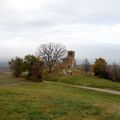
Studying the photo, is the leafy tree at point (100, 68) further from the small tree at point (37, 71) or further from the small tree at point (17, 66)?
the small tree at point (17, 66)

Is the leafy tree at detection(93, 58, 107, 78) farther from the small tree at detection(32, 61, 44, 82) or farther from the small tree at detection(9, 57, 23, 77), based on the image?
the small tree at detection(9, 57, 23, 77)

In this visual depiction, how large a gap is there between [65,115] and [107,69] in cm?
6267

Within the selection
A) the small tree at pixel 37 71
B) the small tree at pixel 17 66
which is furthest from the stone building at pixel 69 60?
the small tree at pixel 37 71

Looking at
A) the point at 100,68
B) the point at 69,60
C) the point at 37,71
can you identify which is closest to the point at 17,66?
the point at 37,71

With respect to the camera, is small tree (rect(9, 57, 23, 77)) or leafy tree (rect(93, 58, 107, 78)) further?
leafy tree (rect(93, 58, 107, 78))

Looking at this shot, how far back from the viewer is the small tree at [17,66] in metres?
61.5

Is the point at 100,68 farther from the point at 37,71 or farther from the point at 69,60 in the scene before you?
the point at 37,71

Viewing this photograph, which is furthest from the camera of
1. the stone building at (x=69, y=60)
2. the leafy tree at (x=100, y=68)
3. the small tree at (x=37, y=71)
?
the leafy tree at (x=100, y=68)

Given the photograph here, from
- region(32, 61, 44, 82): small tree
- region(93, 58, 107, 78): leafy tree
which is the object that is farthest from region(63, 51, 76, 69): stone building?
region(32, 61, 44, 82): small tree

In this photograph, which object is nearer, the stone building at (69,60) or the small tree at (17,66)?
the small tree at (17,66)

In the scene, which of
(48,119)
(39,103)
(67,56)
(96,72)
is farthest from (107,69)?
(48,119)

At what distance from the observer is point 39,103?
73.7 feet

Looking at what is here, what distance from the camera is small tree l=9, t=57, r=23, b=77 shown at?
202ft

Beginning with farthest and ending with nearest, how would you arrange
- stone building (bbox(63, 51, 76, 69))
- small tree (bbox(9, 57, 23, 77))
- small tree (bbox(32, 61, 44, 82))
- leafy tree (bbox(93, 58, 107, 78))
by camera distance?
leafy tree (bbox(93, 58, 107, 78)) → stone building (bbox(63, 51, 76, 69)) → small tree (bbox(9, 57, 23, 77)) → small tree (bbox(32, 61, 44, 82))
